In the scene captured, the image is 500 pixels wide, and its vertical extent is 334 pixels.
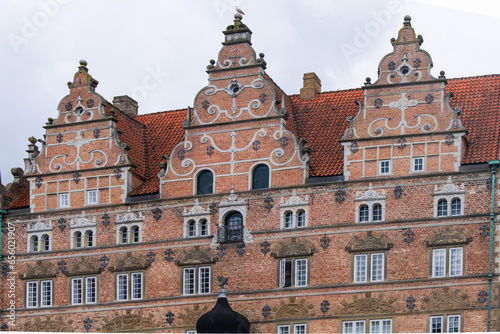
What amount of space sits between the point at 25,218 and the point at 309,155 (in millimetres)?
11173

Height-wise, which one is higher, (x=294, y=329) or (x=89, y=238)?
(x=89, y=238)

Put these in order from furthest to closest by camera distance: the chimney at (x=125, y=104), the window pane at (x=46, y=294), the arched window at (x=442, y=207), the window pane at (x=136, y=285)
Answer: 1. the chimney at (x=125, y=104)
2. the window pane at (x=46, y=294)
3. the window pane at (x=136, y=285)
4. the arched window at (x=442, y=207)

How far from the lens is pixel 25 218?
5591 cm

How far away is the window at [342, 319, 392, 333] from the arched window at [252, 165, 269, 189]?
19.4 ft

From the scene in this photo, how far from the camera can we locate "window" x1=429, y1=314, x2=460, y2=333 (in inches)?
1927

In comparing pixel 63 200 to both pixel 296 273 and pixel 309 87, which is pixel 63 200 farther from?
pixel 309 87

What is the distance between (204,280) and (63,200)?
6678mm

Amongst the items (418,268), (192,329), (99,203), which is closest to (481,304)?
(418,268)

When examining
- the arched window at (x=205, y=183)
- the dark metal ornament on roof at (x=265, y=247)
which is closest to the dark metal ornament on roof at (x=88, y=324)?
the arched window at (x=205, y=183)

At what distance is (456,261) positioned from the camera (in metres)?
49.6

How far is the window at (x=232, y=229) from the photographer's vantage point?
52.5 meters

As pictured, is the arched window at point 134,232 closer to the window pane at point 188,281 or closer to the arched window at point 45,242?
the window pane at point 188,281

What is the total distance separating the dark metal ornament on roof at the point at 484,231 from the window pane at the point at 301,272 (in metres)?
6.18

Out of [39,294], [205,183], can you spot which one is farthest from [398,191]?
[39,294]
